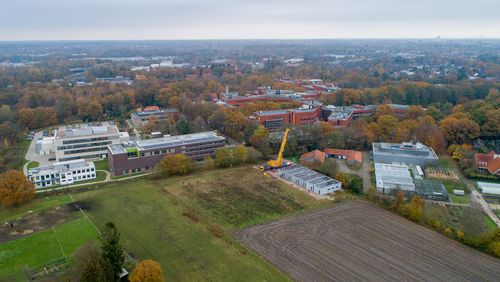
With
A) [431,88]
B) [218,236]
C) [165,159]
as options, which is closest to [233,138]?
[165,159]

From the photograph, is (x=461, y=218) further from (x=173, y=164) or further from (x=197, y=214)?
(x=173, y=164)

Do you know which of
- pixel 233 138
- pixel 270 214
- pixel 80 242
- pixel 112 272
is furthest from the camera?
pixel 233 138

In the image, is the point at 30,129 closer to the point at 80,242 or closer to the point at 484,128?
the point at 80,242

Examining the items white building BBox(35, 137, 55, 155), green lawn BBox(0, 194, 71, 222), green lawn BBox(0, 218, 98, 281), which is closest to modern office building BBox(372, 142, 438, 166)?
green lawn BBox(0, 218, 98, 281)

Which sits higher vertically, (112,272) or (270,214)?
(112,272)

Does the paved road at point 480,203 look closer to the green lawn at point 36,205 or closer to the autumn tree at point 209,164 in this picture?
the autumn tree at point 209,164

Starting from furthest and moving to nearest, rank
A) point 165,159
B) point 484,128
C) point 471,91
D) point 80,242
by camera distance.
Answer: point 471,91 → point 484,128 → point 165,159 → point 80,242

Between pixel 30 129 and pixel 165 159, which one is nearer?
pixel 165 159
